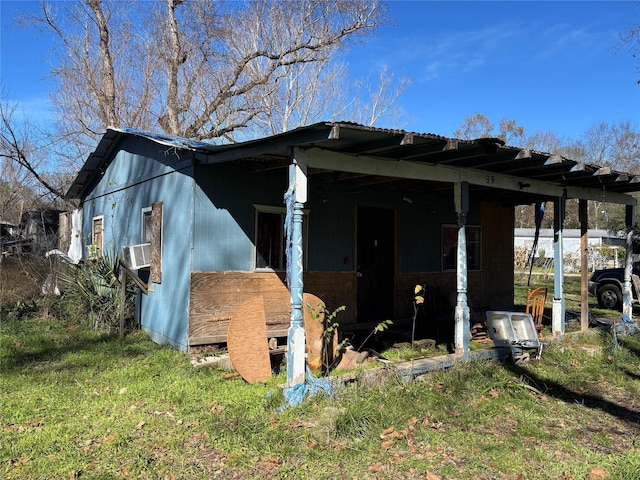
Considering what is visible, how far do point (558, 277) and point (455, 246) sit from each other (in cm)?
251

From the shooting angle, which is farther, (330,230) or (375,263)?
(375,263)

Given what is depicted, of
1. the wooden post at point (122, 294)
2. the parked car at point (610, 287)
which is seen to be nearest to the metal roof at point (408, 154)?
the wooden post at point (122, 294)

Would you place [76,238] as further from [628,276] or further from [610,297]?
[610,297]

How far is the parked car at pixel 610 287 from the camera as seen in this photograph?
13.0 meters

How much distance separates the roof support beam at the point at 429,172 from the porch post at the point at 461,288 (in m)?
0.24

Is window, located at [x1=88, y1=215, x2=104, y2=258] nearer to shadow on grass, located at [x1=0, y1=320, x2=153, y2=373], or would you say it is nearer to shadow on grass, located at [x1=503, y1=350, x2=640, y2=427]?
shadow on grass, located at [x1=0, y1=320, x2=153, y2=373]

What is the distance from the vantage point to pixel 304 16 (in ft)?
62.1

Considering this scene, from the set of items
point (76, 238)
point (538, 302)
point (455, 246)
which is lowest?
point (538, 302)

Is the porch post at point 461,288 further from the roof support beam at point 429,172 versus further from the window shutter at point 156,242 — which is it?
the window shutter at point 156,242

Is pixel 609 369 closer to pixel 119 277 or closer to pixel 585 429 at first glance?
pixel 585 429

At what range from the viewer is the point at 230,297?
6.98 meters

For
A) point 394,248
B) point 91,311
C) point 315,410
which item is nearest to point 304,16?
point 394,248

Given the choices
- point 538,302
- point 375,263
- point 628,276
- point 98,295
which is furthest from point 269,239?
point 628,276

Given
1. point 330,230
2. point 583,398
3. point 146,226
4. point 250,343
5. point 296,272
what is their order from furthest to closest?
1. point 146,226
2. point 330,230
3. point 250,343
4. point 583,398
5. point 296,272
